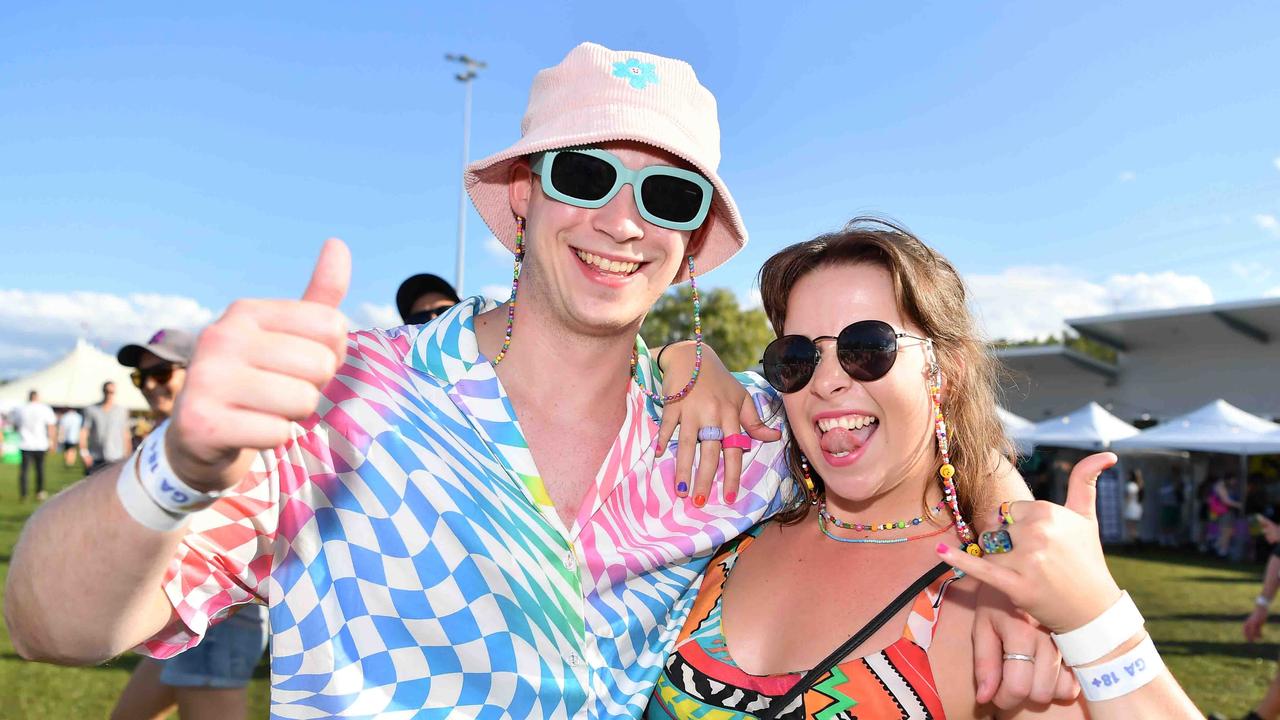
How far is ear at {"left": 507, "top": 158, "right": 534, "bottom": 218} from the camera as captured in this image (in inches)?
107

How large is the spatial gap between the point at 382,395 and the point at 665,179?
3.34 ft

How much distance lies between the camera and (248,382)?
3.99 ft

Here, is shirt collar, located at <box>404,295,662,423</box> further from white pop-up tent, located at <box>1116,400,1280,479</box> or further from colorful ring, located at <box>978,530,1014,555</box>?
white pop-up tent, located at <box>1116,400,1280,479</box>

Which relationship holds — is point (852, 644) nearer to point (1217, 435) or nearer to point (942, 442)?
point (942, 442)

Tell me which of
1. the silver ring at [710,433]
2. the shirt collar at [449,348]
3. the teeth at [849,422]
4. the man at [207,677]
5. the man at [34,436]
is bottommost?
the man at [34,436]

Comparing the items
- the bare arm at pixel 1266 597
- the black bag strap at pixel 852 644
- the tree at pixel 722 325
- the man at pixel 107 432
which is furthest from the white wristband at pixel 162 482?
the tree at pixel 722 325

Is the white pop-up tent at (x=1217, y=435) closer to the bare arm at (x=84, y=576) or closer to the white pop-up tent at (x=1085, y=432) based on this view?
the white pop-up tent at (x=1085, y=432)

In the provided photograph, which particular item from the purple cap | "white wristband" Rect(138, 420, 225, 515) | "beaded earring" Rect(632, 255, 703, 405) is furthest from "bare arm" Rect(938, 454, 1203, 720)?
the purple cap

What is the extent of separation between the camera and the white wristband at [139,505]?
134cm

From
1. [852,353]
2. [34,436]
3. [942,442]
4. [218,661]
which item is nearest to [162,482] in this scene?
[852,353]

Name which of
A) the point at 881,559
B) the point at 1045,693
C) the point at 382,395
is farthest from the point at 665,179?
the point at 1045,693

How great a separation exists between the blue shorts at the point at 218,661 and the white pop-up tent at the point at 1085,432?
15654mm

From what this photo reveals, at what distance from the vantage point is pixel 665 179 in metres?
2.43

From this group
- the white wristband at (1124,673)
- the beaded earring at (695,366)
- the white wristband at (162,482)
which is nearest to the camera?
the white wristband at (162,482)
